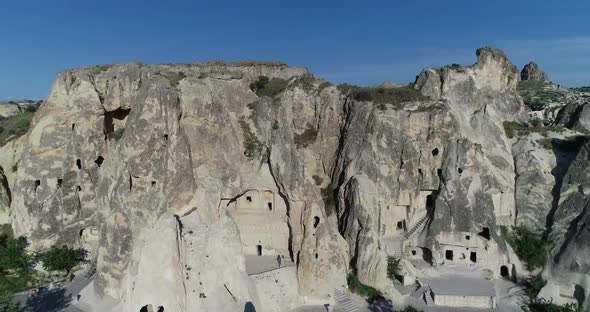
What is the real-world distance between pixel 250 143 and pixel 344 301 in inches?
433

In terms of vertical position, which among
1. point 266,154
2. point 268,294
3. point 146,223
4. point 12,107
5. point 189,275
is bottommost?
point 268,294

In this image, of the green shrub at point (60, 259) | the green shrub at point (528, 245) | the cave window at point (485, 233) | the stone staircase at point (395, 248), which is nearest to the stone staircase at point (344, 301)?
the stone staircase at point (395, 248)

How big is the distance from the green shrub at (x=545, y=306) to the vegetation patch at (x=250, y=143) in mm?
17679

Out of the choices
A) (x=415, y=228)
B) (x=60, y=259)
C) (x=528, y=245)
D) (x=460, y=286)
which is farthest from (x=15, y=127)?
(x=528, y=245)

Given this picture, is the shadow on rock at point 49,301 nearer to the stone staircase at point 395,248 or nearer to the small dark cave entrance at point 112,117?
the small dark cave entrance at point 112,117

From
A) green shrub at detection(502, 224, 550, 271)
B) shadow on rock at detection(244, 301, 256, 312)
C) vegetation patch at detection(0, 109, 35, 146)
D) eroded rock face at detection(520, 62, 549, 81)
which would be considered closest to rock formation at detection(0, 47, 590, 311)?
shadow on rock at detection(244, 301, 256, 312)

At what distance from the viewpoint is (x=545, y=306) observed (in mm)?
22328

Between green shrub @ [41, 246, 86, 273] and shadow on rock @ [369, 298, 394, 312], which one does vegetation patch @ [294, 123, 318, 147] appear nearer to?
shadow on rock @ [369, 298, 394, 312]

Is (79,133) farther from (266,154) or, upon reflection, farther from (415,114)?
(415,114)

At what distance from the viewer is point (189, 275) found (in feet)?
71.3

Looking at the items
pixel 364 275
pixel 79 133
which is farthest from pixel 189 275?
pixel 79 133

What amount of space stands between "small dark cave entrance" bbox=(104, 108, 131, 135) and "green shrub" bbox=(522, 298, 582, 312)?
2892 centimetres

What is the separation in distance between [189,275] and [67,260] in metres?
10.1

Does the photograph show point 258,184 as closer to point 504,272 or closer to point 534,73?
point 504,272
